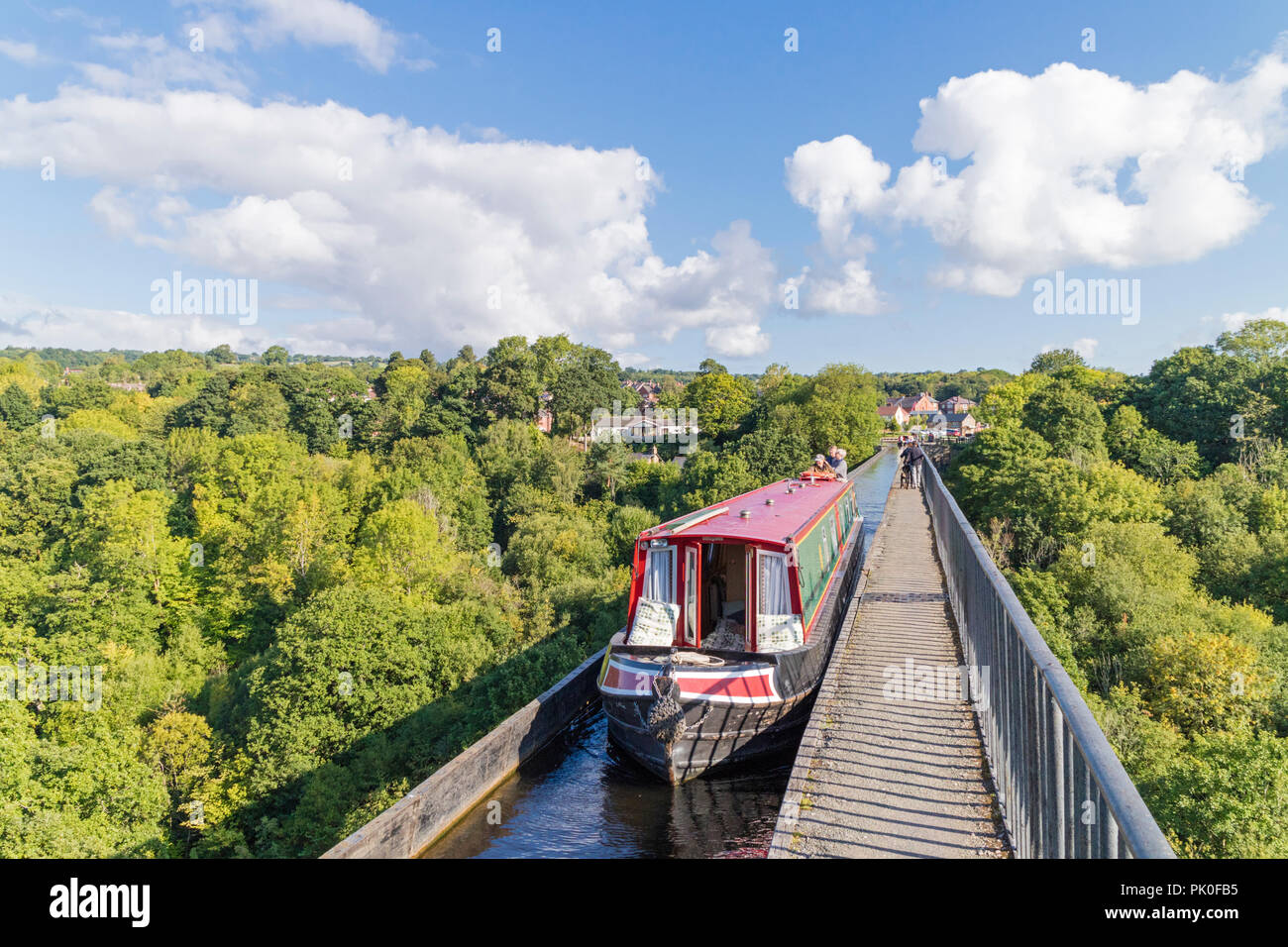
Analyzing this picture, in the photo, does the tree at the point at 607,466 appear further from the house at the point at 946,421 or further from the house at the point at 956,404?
the house at the point at 956,404

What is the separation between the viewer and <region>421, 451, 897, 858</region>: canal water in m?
9.35

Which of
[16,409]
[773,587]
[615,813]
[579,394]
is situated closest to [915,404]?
[579,394]

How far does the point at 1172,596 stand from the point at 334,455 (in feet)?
205

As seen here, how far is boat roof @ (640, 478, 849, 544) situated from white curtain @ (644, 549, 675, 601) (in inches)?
11.9

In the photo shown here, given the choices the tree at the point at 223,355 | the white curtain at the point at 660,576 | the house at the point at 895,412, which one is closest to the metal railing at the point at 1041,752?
the white curtain at the point at 660,576

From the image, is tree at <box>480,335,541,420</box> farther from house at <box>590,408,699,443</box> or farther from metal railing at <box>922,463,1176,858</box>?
metal railing at <box>922,463,1176,858</box>

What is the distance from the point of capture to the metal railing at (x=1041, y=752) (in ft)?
10.1

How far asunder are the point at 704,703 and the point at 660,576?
219cm

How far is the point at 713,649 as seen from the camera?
10.9 m

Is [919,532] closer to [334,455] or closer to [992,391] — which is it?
[334,455]

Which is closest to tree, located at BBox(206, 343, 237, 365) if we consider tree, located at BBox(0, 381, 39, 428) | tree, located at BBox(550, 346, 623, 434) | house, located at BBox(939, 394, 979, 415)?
tree, located at BBox(0, 381, 39, 428)

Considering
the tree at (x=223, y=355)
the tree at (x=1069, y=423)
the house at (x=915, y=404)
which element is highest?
the tree at (x=223, y=355)

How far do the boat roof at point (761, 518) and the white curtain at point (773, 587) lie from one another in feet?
1.26

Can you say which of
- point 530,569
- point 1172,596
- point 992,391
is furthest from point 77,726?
point 992,391
